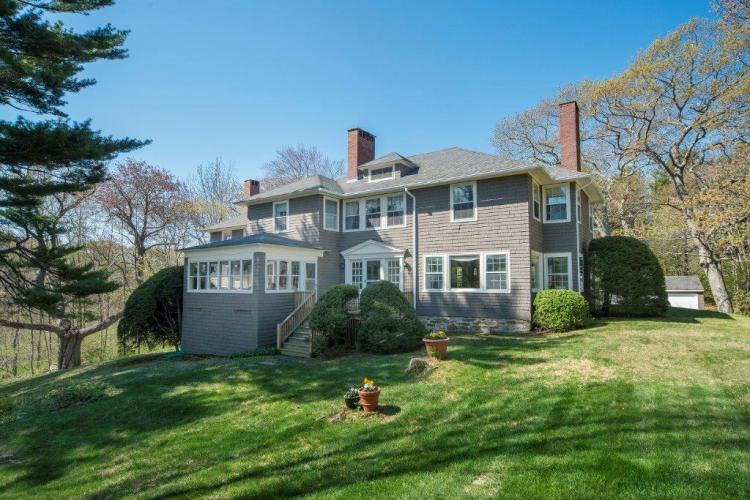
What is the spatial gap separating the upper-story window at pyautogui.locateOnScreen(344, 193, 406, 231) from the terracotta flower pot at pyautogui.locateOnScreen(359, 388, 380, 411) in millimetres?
10754

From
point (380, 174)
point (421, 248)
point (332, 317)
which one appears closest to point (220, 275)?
point (332, 317)

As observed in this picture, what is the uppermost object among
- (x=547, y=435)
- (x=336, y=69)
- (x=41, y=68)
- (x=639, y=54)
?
(x=639, y=54)

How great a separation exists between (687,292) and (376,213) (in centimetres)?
2488

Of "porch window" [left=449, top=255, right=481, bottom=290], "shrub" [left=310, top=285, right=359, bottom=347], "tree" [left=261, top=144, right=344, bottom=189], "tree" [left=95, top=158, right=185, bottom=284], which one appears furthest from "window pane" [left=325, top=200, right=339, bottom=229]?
"tree" [left=261, top=144, right=344, bottom=189]

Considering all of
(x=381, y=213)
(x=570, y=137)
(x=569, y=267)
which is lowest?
(x=569, y=267)

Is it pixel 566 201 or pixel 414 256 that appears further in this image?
pixel 414 256

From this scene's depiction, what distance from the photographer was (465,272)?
50.6 feet

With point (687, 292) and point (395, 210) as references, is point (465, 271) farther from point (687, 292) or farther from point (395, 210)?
point (687, 292)

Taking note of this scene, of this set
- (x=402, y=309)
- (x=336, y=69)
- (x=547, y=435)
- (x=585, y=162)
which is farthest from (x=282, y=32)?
(x=585, y=162)

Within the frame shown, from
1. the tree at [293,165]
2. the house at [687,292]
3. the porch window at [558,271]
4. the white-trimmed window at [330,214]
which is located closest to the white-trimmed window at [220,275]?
the white-trimmed window at [330,214]

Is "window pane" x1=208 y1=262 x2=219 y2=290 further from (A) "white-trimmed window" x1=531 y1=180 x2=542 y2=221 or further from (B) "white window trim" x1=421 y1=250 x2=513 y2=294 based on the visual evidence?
(A) "white-trimmed window" x1=531 y1=180 x2=542 y2=221

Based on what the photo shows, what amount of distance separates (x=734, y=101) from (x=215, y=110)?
904 inches

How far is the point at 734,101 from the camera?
19.3 m

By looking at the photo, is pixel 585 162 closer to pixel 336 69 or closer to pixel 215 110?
pixel 336 69
